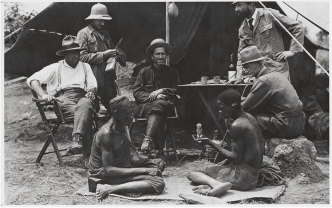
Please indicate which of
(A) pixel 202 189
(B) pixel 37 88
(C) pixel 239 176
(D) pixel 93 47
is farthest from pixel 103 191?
(D) pixel 93 47

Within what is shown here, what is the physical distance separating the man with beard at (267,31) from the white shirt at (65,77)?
2.16 meters

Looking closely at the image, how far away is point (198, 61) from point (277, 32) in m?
1.68

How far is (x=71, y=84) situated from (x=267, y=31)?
2.69 m

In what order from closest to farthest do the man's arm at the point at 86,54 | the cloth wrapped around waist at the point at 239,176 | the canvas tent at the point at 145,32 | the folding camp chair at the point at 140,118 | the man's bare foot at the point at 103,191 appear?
the man's bare foot at the point at 103,191 → the cloth wrapped around waist at the point at 239,176 → the folding camp chair at the point at 140,118 → the man's arm at the point at 86,54 → the canvas tent at the point at 145,32

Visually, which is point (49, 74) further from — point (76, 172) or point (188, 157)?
point (188, 157)

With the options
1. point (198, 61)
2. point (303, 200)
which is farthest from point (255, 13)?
point (303, 200)

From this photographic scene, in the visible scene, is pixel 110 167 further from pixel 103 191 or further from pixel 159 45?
pixel 159 45

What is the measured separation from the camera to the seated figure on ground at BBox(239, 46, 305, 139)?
4.75 metres

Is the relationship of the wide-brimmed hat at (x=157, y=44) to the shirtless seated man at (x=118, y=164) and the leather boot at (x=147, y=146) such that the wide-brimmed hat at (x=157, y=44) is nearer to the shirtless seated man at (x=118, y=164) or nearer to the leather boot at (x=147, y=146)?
the leather boot at (x=147, y=146)

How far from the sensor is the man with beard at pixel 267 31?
5.70 m

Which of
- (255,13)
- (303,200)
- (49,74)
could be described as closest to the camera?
(303,200)

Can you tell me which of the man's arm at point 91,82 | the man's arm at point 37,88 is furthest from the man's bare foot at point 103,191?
the man's arm at point 91,82

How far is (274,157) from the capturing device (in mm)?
4773

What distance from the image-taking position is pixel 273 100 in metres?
4.84
